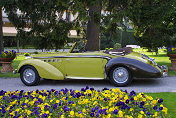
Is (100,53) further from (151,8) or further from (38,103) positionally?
(151,8)

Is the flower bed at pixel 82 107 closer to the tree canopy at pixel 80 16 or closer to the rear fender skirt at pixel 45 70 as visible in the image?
the rear fender skirt at pixel 45 70

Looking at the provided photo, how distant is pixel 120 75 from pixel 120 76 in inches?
1.3

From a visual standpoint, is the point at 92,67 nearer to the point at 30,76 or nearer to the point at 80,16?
the point at 30,76

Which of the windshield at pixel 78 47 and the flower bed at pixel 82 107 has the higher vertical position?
the windshield at pixel 78 47

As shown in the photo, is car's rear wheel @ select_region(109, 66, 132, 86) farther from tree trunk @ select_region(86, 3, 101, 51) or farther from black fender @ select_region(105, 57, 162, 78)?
tree trunk @ select_region(86, 3, 101, 51)

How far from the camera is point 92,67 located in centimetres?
768

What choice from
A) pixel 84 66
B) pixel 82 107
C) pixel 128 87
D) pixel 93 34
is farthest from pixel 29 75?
pixel 93 34

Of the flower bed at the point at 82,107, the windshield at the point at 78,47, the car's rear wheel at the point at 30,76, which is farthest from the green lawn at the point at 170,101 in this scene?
the car's rear wheel at the point at 30,76

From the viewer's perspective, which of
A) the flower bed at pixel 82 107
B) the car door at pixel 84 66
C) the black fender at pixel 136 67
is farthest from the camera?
the car door at pixel 84 66

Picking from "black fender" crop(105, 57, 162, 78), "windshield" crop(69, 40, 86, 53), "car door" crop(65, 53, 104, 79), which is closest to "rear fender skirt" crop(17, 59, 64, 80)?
"car door" crop(65, 53, 104, 79)

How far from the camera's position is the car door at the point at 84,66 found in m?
7.66

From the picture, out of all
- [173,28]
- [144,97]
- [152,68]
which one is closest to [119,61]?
[152,68]

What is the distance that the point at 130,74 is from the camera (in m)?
7.45

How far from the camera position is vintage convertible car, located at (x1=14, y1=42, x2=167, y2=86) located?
740cm
